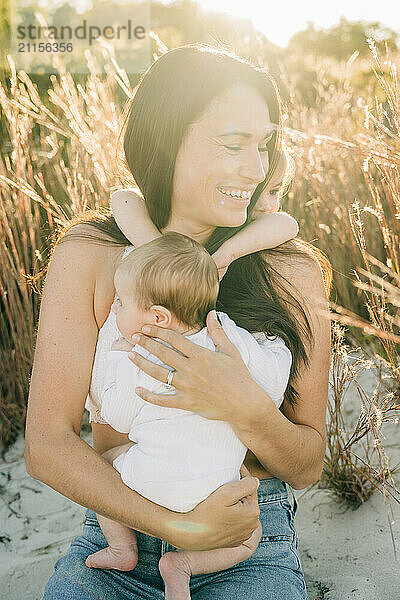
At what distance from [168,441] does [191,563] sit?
0.99 feet

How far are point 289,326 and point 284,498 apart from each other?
455 mm

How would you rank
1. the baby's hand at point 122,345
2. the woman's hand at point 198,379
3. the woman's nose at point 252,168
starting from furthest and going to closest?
the woman's nose at point 252,168 < the baby's hand at point 122,345 < the woman's hand at point 198,379

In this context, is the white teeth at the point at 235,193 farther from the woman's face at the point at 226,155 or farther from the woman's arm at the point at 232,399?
the woman's arm at the point at 232,399

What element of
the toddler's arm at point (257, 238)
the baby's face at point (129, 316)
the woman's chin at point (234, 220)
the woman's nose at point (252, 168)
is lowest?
the baby's face at point (129, 316)

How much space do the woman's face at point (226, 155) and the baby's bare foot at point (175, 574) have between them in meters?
0.82

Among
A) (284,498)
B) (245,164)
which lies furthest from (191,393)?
(245,164)

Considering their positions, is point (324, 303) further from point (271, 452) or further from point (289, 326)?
point (271, 452)

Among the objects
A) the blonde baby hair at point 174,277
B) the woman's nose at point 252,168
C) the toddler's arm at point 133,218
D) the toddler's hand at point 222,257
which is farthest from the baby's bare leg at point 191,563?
the woman's nose at point 252,168

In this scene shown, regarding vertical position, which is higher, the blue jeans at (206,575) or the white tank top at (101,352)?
the white tank top at (101,352)

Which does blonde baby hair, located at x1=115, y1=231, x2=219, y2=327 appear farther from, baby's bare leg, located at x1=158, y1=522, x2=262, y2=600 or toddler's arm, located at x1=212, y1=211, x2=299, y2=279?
baby's bare leg, located at x1=158, y1=522, x2=262, y2=600

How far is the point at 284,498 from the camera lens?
1.75 m

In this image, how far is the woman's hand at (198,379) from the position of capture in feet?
4.73

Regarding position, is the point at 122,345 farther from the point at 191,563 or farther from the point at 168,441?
the point at 191,563

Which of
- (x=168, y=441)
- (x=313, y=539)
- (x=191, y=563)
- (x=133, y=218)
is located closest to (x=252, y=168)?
(x=133, y=218)
